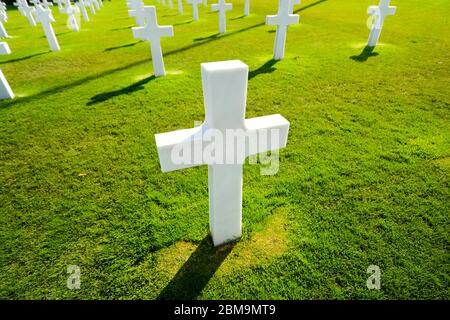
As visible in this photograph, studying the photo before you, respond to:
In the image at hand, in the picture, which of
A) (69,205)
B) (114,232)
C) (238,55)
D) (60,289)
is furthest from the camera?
(238,55)

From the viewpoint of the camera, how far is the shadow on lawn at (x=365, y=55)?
765cm

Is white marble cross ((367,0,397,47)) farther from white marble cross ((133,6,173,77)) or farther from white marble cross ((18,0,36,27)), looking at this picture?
white marble cross ((18,0,36,27))

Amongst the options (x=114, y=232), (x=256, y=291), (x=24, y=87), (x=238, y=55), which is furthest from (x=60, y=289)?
(x=238, y=55)

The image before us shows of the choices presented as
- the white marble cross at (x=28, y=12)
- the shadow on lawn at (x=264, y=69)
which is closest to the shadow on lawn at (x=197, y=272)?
the shadow on lawn at (x=264, y=69)

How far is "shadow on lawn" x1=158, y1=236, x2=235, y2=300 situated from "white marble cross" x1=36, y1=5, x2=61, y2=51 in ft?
31.5

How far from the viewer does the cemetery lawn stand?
240cm

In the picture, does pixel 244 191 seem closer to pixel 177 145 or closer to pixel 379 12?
pixel 177 145

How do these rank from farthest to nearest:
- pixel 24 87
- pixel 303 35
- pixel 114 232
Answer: pixel 303 35 → pixel 24 87 → pixel 114 232

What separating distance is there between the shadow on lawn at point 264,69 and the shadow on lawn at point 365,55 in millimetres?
2412

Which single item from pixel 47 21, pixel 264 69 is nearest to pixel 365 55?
pixel 264 69

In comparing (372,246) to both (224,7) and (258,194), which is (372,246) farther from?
(224,7)

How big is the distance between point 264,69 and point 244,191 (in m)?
4.86

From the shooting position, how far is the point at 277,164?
3732 millimetres
